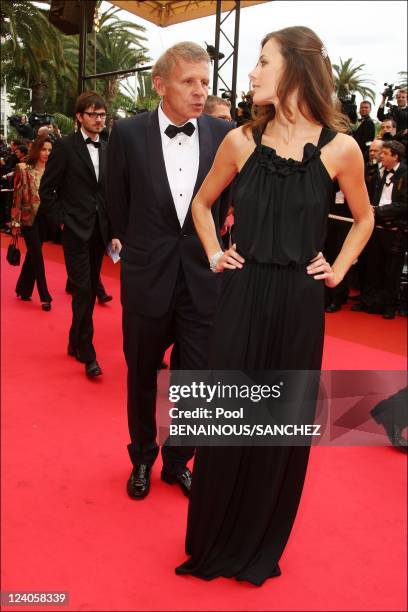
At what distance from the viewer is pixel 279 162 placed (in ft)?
5.59

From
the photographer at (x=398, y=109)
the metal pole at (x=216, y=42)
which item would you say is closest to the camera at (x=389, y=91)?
the photographer at (x=398, y=109)

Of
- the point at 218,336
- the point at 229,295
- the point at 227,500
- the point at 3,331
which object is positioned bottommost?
the point at 3,331

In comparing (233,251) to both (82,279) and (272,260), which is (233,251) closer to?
(272,260)

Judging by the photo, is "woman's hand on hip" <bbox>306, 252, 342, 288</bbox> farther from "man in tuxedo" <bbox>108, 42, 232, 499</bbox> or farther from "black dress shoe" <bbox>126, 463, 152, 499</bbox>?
"black dress shoe" <bbox>126, 463, 152, 499</bbox>

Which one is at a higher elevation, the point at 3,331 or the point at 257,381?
the point at 257,381

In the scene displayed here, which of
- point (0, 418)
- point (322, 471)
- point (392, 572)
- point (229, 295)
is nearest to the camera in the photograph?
point (229, 295)

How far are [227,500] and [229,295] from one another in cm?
67

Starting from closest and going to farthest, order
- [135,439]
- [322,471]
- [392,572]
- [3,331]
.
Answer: [392,572], [135,439], [322,471], [3,331]

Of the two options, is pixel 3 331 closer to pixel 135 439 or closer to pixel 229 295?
pixel 135 439

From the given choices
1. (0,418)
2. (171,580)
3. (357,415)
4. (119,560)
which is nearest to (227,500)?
(171,580)

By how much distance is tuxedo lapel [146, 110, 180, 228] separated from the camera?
7.50ft

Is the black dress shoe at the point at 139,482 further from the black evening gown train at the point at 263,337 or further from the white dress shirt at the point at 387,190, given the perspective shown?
the white dress shirt at the point at 387,190

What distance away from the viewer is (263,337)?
1840 millimetres

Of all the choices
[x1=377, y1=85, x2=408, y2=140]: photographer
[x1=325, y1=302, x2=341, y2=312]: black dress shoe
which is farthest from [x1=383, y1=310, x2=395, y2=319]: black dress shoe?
[x1=377, y1=85, x2=408, y2=140]: photographer
